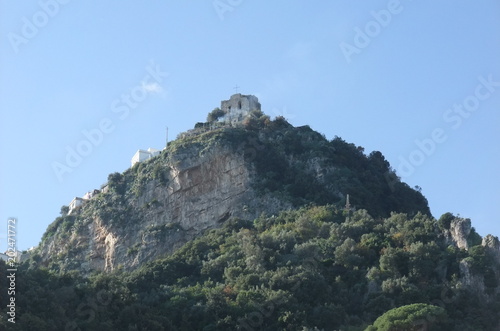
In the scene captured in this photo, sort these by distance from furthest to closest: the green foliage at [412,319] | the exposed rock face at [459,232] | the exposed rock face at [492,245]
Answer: the exposed rock face at [459,232]
the exposed rock face at [492,245]
the green foliage at [412,319]

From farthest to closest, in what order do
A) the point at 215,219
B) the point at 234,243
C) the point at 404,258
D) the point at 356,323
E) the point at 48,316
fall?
1. the point at 215,219
2. the point at 234,243
3. the point at 404,258
4. the point at 356,323
5. the point at 48,316

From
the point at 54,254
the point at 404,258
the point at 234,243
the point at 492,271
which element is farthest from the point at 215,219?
the point at 492,271

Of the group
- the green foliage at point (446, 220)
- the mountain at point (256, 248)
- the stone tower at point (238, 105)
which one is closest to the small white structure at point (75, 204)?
the mountain at point (256, 248)

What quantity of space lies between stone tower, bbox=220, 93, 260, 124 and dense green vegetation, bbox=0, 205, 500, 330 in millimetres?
16215

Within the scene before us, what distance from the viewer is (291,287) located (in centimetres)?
4006

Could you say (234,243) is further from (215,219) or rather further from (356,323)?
(356,323)

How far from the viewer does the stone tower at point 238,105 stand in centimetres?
6278

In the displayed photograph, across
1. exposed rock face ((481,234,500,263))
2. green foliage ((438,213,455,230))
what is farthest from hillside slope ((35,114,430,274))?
exposed rock face ((481,234,500,263))

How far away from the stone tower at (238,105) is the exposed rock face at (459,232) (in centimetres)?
2125

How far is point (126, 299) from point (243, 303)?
437 cm

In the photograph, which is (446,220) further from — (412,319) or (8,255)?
(8,255)

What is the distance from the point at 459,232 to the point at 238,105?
927 inches

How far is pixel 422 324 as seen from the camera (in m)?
36.0

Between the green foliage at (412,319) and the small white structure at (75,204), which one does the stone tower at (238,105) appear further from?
the green foliage at (412,319)
